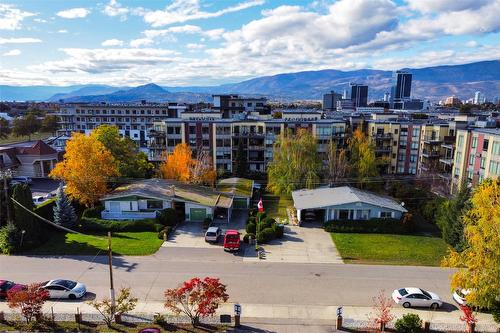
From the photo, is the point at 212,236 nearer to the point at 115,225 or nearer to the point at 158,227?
the point at 158,227

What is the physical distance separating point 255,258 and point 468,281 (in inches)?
675

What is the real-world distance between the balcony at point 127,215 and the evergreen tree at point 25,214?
9630 mm

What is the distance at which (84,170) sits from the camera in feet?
143

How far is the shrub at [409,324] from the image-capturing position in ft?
72.0

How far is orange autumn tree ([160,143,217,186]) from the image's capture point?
183 ft

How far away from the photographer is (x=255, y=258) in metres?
33.7

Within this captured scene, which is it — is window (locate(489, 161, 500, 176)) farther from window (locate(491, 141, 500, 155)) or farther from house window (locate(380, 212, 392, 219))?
house window (locate(380, 212, 392, 219))

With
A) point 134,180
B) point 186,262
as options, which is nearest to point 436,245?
point 186,262

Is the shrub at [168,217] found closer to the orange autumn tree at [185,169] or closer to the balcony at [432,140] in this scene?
the orange autumn tree at [185,169]

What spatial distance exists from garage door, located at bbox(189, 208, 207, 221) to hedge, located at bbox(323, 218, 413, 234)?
565 inches

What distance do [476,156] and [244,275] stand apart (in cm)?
3692

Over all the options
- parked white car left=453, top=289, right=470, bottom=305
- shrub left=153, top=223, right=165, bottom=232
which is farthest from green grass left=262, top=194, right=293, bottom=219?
parked white car left=453, top=289, right=470, bottom=305

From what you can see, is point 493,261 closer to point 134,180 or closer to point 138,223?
point 138,223

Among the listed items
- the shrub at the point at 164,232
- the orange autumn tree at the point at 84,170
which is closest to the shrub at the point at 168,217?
the shrub at the point at 164,232
